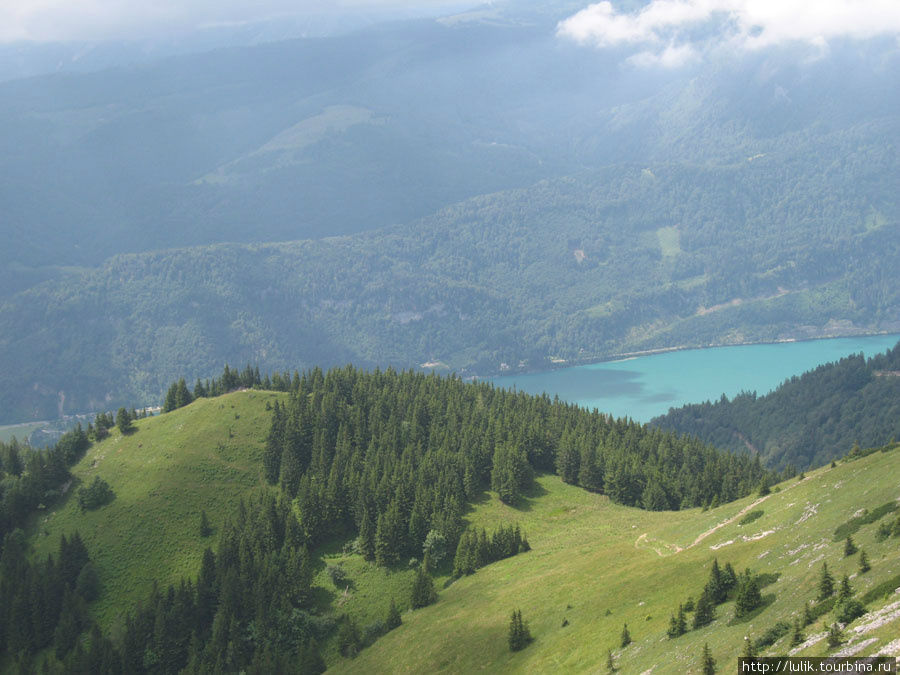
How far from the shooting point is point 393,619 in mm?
110500

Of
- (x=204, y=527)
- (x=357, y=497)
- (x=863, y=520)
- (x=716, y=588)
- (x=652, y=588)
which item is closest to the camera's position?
(x=716, y=588)

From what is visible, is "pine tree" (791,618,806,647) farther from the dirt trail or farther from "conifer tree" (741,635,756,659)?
the dirt trail

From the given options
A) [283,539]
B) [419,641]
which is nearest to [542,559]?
[419,641]

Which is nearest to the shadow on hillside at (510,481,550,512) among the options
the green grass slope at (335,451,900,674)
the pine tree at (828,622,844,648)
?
the green grass slope at (335,451,900,674)

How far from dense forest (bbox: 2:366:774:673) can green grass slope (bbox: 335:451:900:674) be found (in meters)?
11.3

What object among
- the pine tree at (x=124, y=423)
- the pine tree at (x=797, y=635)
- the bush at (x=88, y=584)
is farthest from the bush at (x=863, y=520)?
the pine tree at (x=124, y=423)

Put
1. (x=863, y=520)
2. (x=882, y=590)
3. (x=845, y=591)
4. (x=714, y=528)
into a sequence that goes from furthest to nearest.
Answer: (x=714, y=528) → (x=863, y=520) → (x=845, y=591) → (x=882, y=590)

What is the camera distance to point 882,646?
45594 millimetres

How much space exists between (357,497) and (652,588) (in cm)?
7178

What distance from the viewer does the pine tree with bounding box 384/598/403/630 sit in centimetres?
11031

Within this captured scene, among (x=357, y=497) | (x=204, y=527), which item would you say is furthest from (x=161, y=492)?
(x=357, y=497)

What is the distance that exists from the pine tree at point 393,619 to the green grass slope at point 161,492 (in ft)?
129

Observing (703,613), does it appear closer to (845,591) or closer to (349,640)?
(845,591)

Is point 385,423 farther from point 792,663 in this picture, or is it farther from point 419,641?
point 792,663
